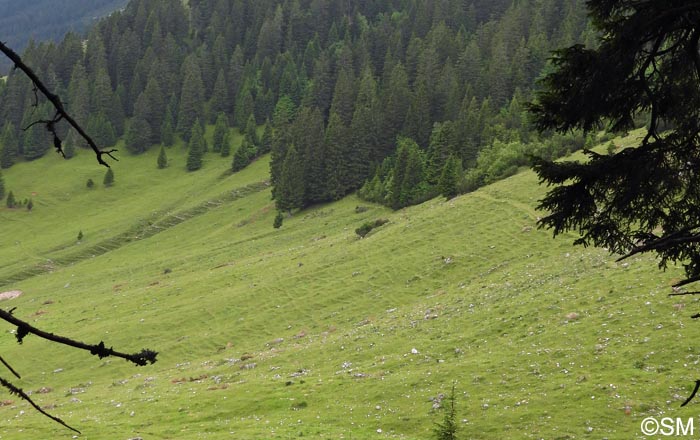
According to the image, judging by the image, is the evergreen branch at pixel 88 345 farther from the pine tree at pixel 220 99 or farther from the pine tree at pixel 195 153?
the pine tree at pixel 220 99

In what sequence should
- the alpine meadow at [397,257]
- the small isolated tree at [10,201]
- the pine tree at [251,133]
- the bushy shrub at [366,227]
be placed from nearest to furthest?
the alpine meadow at [397,257], the bushy shrub at [366,227], the small isolated tree at [10,201], the pine tree at [251,133]

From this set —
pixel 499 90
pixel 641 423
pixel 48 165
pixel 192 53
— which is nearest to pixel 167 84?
pixel 192 53

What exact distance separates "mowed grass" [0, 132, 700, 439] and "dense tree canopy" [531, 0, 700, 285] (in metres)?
15.2

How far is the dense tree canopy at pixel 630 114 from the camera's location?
422 inches

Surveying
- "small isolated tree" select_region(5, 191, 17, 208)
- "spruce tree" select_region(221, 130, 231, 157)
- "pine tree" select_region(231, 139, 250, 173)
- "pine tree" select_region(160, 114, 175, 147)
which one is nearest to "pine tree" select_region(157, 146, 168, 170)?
"pine tree" select_region(160, 114, 175, 147)

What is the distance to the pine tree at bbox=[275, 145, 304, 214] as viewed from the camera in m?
114

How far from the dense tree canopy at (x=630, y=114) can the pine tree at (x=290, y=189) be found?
337 ft

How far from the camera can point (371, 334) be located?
151 ft

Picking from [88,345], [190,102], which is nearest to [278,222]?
[190,102]

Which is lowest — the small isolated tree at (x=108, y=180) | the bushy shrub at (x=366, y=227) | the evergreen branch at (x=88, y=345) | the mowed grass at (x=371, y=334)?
the small isolated tree at (x=108, y=180)

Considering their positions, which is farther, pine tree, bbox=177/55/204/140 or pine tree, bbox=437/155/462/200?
pine tree, bbox=177/55/204/140

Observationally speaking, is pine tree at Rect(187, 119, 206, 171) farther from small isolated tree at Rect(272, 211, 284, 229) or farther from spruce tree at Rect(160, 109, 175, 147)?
small isolated tree at Rect(272, 211, 284, 229)

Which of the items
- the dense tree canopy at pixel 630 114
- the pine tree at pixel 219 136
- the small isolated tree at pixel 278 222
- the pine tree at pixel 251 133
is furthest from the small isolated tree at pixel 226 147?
the dense tree canopy at pixel 630 114

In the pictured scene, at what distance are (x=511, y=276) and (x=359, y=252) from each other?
1969cm
